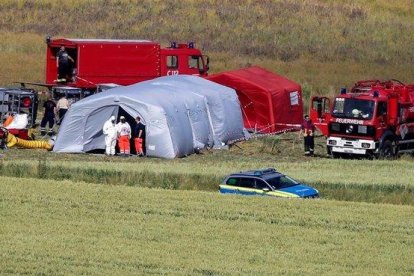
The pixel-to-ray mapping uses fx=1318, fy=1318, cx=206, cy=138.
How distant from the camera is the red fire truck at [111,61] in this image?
4931 centimetres

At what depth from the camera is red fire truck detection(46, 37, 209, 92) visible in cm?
4931

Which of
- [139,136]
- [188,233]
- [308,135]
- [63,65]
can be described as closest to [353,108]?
[308,135]

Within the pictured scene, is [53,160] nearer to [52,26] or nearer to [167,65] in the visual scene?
[167,65]

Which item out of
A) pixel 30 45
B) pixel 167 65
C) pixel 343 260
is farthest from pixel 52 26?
pixel 343 260

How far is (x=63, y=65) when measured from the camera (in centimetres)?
4956

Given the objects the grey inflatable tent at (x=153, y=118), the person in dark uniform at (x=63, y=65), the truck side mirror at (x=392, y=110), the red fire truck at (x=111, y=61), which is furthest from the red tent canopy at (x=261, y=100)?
the truck side mirror at (x=392, y=110)

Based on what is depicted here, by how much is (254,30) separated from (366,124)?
37.5 metres

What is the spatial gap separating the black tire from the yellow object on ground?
10.3 m

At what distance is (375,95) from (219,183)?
33.4ft

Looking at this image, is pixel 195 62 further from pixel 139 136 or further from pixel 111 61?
pixel 139 136

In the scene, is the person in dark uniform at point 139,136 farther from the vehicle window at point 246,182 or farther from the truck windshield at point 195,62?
the truck windshield at point 195,62

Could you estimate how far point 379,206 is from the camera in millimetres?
28172

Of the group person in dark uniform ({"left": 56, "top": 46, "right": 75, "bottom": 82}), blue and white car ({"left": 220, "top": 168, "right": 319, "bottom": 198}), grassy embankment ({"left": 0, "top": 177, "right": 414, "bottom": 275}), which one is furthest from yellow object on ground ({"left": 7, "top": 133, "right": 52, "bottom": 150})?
blue and white car ({"left": 220, "top": 168, "right": 319, "bottom": 198})

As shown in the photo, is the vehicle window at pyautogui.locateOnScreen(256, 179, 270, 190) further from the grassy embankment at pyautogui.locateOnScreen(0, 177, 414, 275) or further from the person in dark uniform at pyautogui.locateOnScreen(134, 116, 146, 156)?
the person in dark uniform at pyautogui.locateOnScreen(134, 116, 146, 156)
